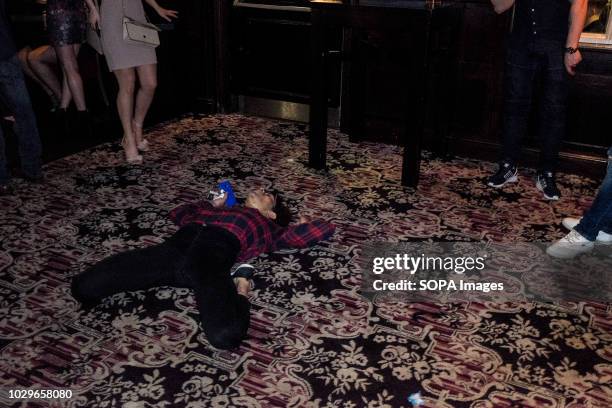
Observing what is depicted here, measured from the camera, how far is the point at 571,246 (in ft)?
9.09

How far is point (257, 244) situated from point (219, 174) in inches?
52.2

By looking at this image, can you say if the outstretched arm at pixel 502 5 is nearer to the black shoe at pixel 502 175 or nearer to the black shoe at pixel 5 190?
the black shoe at pixel 502 175

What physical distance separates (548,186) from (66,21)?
3.43 meters

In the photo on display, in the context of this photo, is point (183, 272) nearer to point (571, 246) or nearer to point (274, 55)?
point (571, 246)

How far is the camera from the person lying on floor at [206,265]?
201 cm

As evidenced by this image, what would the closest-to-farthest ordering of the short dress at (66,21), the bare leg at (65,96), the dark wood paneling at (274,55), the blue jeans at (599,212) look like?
the blue jeans at (599,212) < the short dress at (66,21) < the bare leg at (65,96) < the dark wood paneling at (274,55)

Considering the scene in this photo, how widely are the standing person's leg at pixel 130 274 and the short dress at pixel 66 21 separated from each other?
255cm

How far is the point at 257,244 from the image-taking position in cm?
248

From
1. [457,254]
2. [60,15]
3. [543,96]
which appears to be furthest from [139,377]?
[60,15]

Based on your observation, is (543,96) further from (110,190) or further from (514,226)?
(110,190)

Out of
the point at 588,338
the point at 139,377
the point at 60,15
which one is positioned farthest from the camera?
the point at 60,15

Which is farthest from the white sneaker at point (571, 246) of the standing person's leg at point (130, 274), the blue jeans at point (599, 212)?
the standing person's leg at point (130, 274)

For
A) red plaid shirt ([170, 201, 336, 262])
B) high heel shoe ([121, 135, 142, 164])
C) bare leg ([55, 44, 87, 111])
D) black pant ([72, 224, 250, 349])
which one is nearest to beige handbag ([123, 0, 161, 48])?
high heel shoe ([121, 135, 142, 164])

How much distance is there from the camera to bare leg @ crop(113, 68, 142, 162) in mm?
3754
